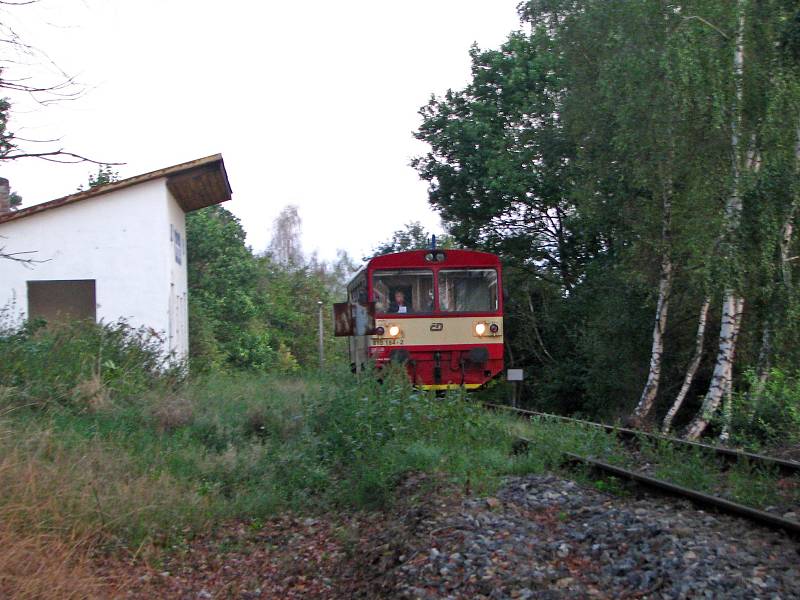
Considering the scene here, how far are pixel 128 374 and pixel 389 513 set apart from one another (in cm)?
674

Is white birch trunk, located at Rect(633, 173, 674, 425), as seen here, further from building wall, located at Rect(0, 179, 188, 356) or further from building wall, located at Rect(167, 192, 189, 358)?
building wall, located at Rect(0, 179, 188, 356)

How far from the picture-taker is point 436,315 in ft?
53.3

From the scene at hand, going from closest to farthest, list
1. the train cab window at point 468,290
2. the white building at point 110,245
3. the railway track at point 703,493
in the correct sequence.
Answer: the railway track at point 703,493
the train cab window at point 468,290
the white building at point 110,245

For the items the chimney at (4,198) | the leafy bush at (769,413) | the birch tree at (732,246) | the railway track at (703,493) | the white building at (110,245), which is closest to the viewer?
the railway track at (703,493)

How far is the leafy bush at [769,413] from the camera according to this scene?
12.4m

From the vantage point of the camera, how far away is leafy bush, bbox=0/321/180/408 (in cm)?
1126

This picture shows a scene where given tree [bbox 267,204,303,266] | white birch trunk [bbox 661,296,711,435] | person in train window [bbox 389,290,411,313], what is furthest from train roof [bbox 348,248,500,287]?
tree [bbox 267,204,303,266]

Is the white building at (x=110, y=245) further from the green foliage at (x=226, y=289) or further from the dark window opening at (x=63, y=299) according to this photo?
the green foliage at (x=226, y=289)

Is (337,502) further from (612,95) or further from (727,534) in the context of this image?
(612,95)

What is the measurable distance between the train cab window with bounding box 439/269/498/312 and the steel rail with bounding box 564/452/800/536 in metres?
7.13

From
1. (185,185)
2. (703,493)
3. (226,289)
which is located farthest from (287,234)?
(703,493)

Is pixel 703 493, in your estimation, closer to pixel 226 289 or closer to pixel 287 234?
pixel 226 289

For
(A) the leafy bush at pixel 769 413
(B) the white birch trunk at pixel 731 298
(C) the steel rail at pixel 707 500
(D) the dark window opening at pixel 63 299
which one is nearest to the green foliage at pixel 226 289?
(D) the dark window opening at pixel 63 299

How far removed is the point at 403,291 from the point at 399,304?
0.28 m
